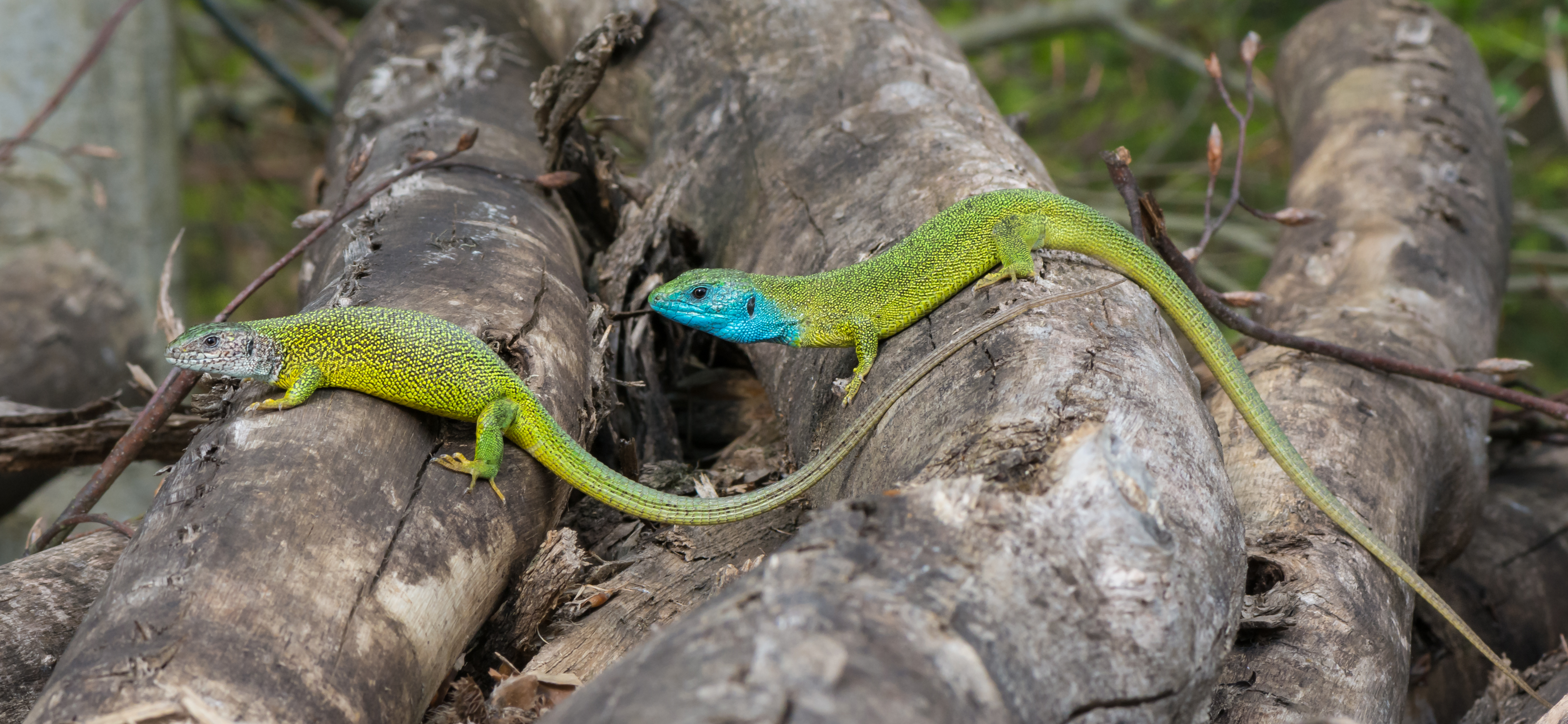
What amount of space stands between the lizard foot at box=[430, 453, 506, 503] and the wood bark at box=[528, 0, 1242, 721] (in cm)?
117

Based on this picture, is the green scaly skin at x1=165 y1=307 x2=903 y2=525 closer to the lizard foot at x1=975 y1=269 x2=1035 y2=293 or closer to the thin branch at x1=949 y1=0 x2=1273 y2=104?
the lizard foot at x1=975 y1=269 x2=1035 y2=293

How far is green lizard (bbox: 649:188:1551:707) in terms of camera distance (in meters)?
3.49

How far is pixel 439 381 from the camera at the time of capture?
3.03m

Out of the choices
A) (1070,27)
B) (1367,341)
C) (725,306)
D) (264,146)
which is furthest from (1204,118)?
(264,146)

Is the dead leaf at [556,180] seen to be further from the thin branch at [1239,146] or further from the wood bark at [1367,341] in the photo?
the wood bark at [1367,341]

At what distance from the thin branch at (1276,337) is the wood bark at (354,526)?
2.47 metres

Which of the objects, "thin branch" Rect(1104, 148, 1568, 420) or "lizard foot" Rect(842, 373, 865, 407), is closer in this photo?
"lizard foot" Rect(842, 373, 865, 407)

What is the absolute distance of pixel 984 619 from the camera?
192 centimetres

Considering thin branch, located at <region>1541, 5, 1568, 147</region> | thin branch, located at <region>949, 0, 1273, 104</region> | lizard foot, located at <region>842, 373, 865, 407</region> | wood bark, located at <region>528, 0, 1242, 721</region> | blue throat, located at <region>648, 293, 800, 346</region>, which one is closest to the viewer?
wood bark, located at <region>528, 0, 1242, 721</region>

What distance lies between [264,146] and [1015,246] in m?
13.3

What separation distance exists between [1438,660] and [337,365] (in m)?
4.48

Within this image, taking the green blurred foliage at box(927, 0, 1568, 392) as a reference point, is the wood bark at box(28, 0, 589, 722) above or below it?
above

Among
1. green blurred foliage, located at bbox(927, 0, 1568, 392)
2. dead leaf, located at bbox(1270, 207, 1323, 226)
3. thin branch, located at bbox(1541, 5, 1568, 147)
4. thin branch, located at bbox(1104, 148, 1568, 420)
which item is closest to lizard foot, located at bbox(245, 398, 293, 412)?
thin branch, located at bbox(1104, 148, 1568, 420)

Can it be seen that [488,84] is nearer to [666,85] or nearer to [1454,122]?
[666,85]
